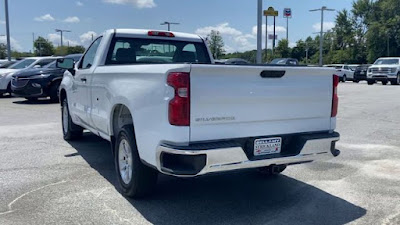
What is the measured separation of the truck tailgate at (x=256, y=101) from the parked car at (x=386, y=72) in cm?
2952

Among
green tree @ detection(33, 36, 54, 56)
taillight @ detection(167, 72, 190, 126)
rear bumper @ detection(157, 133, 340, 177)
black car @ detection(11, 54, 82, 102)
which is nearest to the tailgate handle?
rear bumper @ detection(157, 133, 340, 177)

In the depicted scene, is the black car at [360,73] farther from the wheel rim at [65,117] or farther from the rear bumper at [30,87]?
the wheel rim at [65,117]

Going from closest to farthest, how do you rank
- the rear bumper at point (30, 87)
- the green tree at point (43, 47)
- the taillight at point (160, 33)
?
the taillight at point (160, 33), the rear bumper at point (30, 87), the green tree at point (43, 47)

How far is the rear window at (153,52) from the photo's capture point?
6117mm

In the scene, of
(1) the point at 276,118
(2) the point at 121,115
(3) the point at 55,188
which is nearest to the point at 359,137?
(1) the point at 276,118

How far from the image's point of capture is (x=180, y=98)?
389 centimetres

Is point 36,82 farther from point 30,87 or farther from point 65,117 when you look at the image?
point 65,117

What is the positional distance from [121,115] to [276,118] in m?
1.93

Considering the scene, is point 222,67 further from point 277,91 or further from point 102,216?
point 102,216

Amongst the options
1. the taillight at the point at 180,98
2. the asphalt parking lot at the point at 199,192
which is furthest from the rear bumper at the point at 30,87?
the taillight at the point at 180,98

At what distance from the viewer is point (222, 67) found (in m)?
4.00

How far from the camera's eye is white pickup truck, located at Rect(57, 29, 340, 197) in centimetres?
392

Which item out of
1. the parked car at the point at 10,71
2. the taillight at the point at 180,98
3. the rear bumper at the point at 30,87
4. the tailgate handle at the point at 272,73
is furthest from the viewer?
the parked car at the point at 10,71

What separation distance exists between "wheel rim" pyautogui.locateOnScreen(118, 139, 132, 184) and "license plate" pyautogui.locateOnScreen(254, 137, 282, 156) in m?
1.42
